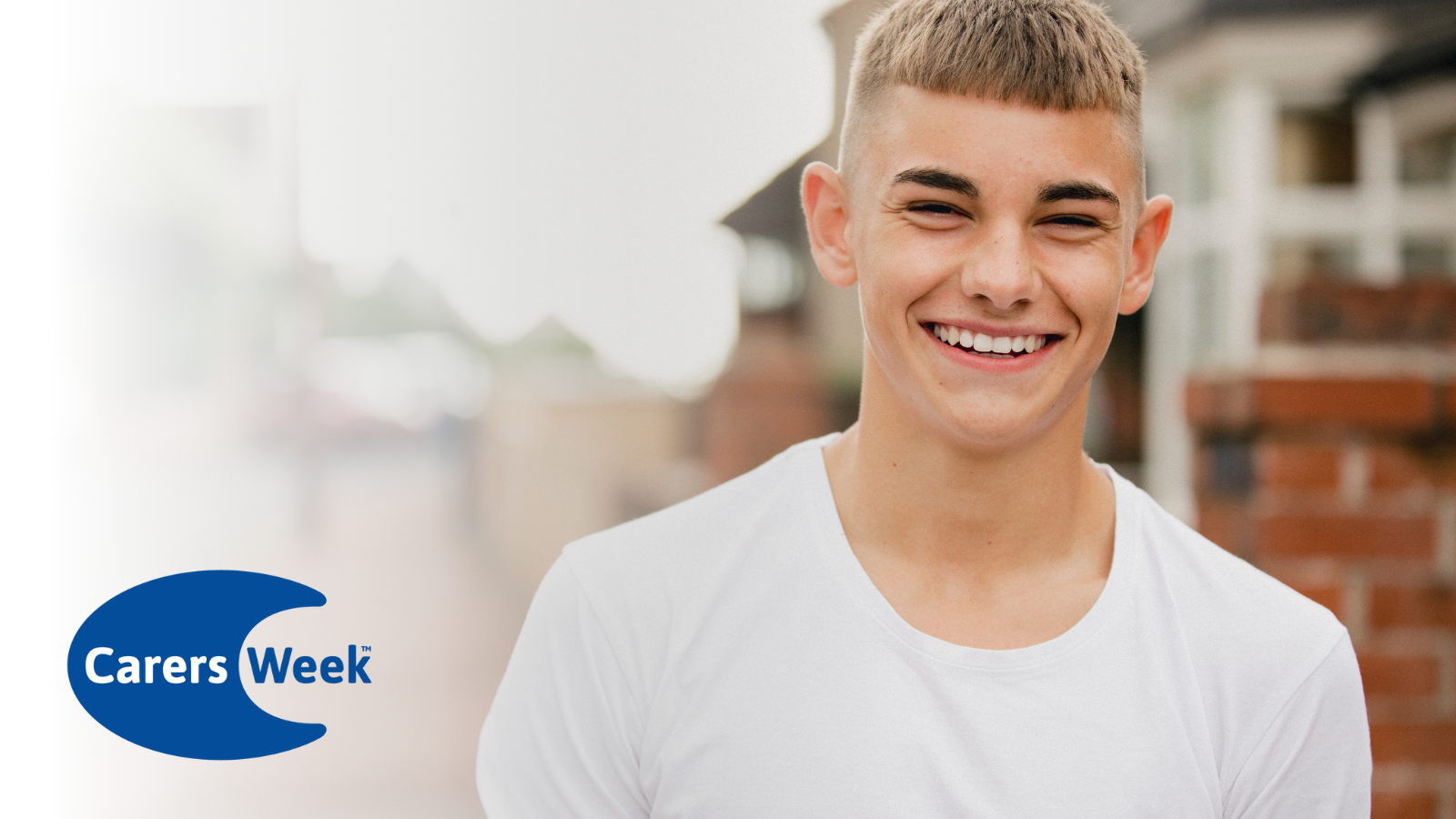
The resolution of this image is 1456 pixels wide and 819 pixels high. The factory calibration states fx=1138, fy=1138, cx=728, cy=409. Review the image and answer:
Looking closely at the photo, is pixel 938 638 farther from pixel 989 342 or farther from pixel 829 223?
pixel 829 223

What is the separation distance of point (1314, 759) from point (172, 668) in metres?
2.18

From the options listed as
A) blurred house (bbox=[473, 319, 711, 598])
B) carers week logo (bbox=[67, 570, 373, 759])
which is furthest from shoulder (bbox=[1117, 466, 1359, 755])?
blurred house (bbox=[473, 319, 711, 598])

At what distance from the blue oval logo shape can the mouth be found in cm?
161

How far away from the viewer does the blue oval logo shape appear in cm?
245

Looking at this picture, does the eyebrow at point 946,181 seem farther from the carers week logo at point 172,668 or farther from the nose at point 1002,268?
the carers week logo at point 172,668

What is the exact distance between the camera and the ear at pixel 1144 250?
1547 millimetres

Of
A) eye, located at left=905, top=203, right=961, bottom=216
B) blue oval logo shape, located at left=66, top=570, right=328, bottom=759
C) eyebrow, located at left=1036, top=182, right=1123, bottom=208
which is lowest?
blue oval logo shape, located at left=66, top=570, right=328, bottom=759

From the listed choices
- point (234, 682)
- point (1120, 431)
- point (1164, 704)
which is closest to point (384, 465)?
point (1120, 431)

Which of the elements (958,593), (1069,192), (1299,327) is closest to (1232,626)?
(958,593)

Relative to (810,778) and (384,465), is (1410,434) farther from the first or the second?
(384,465)

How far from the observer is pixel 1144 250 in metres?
1.56

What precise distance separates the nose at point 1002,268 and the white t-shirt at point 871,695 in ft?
1.20

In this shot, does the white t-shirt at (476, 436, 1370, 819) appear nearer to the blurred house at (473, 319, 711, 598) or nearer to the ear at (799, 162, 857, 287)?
the ear at (799, 162, 857, 287)

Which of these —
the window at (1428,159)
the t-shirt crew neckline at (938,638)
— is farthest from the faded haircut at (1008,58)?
the window at (1428,159)
